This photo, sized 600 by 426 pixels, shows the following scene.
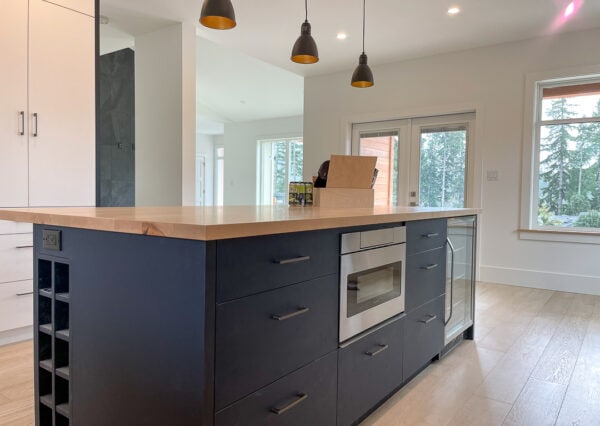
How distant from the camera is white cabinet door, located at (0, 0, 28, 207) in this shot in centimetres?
247

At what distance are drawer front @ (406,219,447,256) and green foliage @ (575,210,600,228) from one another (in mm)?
2824

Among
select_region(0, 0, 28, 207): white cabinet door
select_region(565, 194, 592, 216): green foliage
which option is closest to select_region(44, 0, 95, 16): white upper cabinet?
select_region(0, 0, 28, 207): white cabinet door

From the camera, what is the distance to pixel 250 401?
43.6 inches

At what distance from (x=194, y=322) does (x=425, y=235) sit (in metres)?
Result: 1.40

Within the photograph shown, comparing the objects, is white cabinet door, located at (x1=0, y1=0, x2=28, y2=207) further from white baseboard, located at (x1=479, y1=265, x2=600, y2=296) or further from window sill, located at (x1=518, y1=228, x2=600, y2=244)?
window sill, located at (x1=518, y1=228, x2=600, y2=244)

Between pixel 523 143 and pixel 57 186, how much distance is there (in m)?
4.32

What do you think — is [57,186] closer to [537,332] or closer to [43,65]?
[43,65]

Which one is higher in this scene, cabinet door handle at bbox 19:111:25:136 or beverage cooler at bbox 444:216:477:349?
cabinet door handle at bbox 19:111:25:136

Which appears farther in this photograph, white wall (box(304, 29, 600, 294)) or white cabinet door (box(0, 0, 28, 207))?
white wall (box(304, 29, 600, 294))

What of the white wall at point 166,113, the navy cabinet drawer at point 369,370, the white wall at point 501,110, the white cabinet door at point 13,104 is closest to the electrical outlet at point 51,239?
the navy cabinet drawer at point 369,370

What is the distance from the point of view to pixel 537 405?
6.18ft

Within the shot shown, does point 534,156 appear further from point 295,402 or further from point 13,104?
point 13,104

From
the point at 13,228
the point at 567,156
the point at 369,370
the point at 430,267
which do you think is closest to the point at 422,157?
the point at 567,156

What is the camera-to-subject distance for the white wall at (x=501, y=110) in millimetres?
4207
